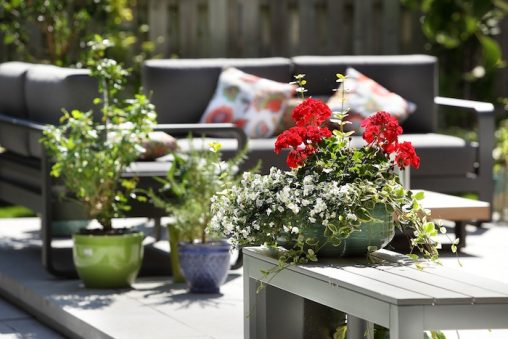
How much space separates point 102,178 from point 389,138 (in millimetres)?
1998

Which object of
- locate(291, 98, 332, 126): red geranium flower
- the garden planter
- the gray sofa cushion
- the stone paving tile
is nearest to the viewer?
locate(291, 98, 332, 126): red geranium flower

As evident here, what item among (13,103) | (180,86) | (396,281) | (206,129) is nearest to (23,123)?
(13,103)

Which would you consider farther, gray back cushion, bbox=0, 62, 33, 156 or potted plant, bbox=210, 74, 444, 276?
gray back cushion, bbox=0, 62, 33, 156

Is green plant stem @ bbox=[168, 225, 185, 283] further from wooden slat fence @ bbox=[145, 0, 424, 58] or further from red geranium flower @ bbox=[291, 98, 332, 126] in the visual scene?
wooden slat fence @ bbox=[145, 0, 424, 58]

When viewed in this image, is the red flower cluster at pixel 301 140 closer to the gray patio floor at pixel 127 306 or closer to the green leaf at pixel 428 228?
the green leaf at pixel 428 228

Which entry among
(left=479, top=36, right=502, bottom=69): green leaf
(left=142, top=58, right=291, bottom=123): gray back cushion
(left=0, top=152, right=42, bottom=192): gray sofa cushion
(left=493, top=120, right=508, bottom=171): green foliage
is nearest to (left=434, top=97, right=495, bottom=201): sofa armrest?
(left=493, top=120, right=508, bottom=171): green foliage

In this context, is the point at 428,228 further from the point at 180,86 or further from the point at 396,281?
the point at 180,86

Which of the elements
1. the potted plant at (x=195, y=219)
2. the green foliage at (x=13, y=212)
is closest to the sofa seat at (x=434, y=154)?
the potted plant at (x=195, y=219)

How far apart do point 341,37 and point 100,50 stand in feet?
14.5

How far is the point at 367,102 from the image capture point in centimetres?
734

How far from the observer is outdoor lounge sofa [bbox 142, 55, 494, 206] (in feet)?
22.9

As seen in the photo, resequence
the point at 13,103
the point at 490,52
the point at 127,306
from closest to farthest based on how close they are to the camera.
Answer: the point at 490,52
the point at 127,306
the point at 13,103

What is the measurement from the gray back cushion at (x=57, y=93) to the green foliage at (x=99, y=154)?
1.00ft

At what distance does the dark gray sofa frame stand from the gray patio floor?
0.60 ft
